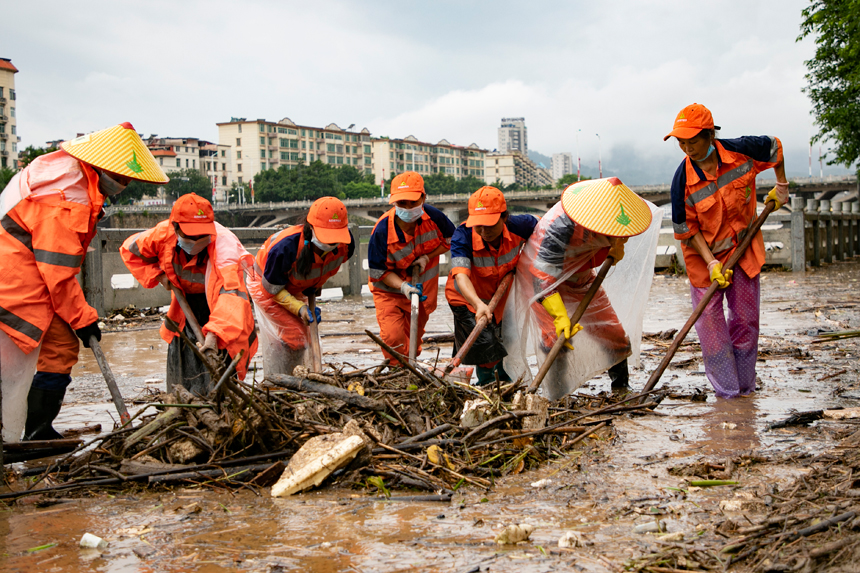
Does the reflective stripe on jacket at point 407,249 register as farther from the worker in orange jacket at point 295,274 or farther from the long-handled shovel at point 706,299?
the long-handled shovel at point 706,299

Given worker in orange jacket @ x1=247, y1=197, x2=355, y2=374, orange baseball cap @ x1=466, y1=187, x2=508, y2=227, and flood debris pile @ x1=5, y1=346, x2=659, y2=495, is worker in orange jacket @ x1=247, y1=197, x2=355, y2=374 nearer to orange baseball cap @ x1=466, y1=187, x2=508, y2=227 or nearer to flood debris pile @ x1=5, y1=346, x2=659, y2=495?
orange baseball cap @ x1=466, y1=187, x2=508, y2=227

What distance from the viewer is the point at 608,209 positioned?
4.53 metres

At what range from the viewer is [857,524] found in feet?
7.27

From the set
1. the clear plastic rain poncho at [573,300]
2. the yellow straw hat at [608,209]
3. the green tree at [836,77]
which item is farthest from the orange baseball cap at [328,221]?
the green tree at [836,77]

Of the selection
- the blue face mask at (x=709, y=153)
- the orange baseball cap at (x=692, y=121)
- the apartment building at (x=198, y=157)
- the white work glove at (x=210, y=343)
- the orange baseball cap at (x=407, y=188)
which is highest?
the apartment building at (x=198, y=157)

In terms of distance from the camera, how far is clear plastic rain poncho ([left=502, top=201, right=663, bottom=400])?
501 cm

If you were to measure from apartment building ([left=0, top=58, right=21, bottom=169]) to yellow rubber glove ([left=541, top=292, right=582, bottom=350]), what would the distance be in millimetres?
96574

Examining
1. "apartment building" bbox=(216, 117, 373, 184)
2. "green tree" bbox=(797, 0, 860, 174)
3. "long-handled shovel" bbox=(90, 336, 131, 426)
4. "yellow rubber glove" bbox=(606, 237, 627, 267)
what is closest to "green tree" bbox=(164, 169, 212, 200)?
"apartment building" bbox=(216, 117, 373, 184)

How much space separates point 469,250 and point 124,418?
2.55 meters

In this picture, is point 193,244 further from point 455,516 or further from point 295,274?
point 455,516

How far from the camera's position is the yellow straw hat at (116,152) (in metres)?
4.18

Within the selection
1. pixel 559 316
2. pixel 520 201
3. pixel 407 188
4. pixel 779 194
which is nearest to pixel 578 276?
pixel 559 316

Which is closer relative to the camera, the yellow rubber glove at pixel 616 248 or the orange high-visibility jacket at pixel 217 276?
the orange high-visibility jacket at pixel 217 276

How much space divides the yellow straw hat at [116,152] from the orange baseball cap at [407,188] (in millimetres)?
1621
